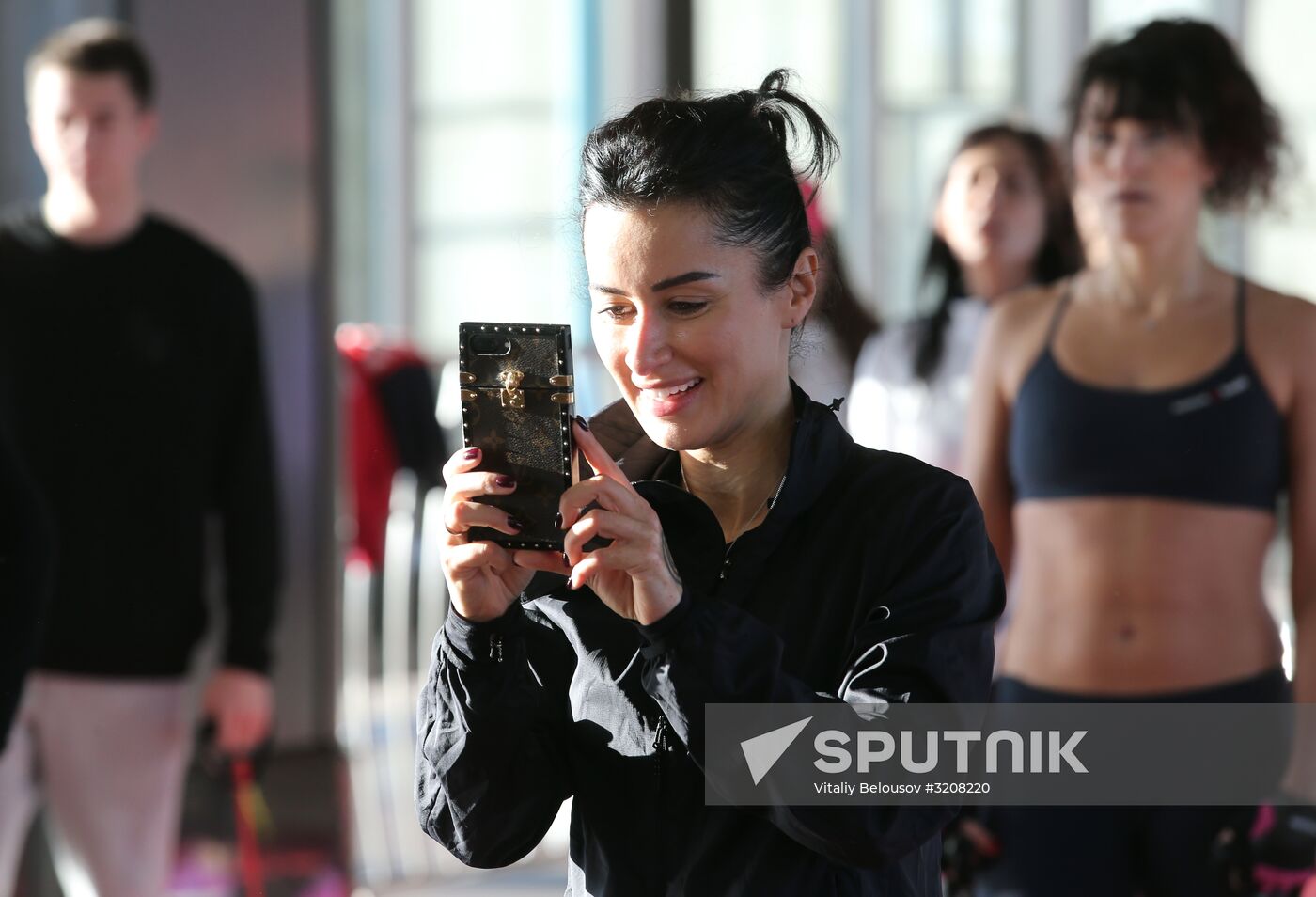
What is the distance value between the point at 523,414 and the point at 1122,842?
976 millimetres

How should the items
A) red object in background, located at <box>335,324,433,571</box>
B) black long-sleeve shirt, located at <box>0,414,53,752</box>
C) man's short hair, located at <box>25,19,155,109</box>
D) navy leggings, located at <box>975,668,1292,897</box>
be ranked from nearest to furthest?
black long-sleeve shirt, located at <box>0,414,53,752</box> → navy leggings, located at <box>975,668,1292,897</box> → man's short hair, located at <box>25,19,155,109</box> → red object in background, located at <box>335,324,433,571</box>

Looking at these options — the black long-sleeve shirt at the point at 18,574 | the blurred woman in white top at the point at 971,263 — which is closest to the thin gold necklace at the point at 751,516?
the black long-sleeve shirt at the point at 18,574

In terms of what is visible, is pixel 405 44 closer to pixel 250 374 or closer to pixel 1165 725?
pixel 250 374

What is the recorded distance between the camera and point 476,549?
0.95m

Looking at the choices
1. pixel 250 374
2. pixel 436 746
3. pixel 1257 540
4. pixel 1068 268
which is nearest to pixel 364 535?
pixel 250 374

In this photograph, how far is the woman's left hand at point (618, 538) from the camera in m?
0.89

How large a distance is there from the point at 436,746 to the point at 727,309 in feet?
1.09

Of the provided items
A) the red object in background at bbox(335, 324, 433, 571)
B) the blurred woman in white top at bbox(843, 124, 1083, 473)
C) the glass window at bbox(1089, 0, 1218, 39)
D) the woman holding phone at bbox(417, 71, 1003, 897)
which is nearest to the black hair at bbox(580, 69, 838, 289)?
the woman holding phone at bbox(417, 71, 1003, 897)

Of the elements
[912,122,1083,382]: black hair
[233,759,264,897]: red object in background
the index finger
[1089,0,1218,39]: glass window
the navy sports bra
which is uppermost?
[1089,0,1218,39]: glass window

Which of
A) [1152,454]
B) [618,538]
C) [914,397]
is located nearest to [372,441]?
[914,397]

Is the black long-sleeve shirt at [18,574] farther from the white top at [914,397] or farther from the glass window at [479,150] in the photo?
the glass window at [479,150]

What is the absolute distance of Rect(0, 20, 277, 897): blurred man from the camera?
6.84 feet

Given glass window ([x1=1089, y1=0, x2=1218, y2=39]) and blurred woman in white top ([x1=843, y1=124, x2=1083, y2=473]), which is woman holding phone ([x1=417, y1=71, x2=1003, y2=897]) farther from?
glass window ([x1=1089, y1=0, x2=1218, y2=39])

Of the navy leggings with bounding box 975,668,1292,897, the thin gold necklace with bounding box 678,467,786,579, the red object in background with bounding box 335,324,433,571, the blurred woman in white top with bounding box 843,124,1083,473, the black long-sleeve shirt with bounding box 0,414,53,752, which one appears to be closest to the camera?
the thin gold necklace with bounding box 678,467,786,579
